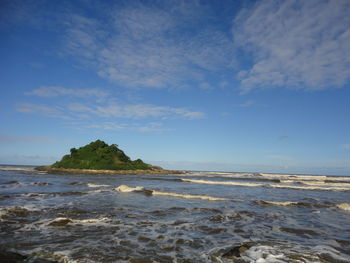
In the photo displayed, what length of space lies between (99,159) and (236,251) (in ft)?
229

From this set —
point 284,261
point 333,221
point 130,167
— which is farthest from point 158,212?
point 130,167

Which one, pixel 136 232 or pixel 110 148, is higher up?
pixel 110 148

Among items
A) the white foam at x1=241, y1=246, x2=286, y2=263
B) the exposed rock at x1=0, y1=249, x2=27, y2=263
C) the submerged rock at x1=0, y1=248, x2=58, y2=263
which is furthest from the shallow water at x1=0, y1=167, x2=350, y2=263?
the exposed rock at x1=0, y1=249, x2=27, y2=263

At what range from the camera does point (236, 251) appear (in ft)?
21.6

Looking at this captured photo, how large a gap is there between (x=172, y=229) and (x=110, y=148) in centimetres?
6987

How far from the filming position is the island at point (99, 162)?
68.3 metres

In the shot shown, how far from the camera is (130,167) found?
73250 mm

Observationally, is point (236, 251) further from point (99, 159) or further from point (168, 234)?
point (99, 159)

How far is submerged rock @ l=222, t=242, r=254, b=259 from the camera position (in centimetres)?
629

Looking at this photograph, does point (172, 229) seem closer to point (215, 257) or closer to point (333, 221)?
point (215, 257)

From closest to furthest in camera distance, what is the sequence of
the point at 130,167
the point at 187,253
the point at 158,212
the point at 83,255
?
the point at 83,255, the point at 187,253, the point at 158,212, the point at 130,167

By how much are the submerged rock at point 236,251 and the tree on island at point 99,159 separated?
66.0 meters

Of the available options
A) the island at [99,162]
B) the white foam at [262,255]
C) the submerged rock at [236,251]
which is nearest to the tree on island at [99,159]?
the island at [99,162]

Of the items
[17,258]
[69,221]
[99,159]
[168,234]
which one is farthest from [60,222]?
[99,159]
